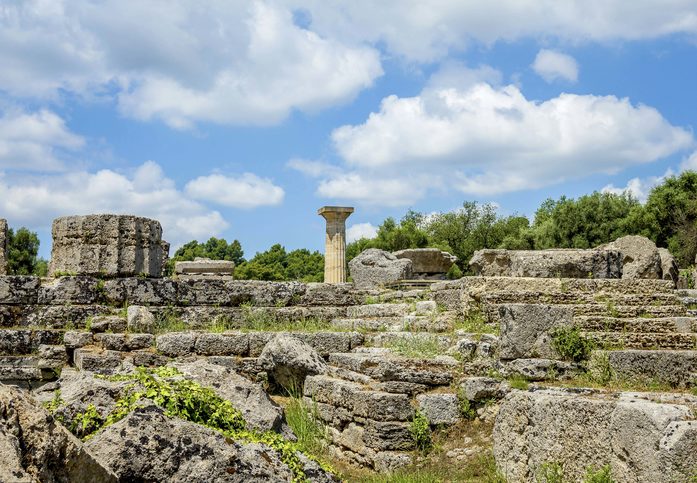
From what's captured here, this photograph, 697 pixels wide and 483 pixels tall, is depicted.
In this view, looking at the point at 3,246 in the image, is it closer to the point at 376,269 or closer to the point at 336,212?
the point at 336,212

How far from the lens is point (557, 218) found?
146 feet

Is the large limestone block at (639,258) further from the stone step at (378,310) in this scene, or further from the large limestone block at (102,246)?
the large limestone block at (102,246)

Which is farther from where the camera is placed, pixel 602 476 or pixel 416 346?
pixel 416 346

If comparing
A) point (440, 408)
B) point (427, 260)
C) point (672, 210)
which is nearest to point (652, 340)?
point (440, 408)

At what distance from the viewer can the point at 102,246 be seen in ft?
41.1

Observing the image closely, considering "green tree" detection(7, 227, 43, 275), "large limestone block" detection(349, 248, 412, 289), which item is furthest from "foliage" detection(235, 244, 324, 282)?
"large limestone block" detection(349, 248, 412, 289)

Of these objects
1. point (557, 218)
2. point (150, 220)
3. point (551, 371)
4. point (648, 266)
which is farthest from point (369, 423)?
point (557, 218)

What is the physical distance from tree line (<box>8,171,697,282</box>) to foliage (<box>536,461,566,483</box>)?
102 feet

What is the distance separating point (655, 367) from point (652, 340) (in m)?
0.81

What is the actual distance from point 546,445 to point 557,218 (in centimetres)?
4010

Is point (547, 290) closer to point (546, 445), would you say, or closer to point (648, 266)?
point (546, 445)

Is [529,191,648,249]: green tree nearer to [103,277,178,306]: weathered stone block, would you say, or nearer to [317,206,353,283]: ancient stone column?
[317,206,353,283]: ancient stone column

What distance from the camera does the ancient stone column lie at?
23609 millimetres

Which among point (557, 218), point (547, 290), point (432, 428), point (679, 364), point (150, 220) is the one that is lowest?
point (432, 428)
